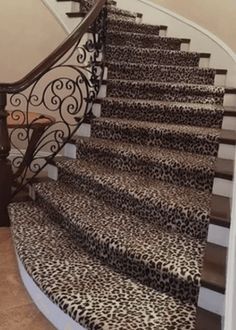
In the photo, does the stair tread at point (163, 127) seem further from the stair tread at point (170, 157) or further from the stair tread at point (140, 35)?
the stair tread at point (140, 35)

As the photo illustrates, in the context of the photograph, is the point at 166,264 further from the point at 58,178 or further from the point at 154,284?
the point at 58,178

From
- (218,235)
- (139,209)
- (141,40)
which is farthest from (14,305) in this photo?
(141,40)

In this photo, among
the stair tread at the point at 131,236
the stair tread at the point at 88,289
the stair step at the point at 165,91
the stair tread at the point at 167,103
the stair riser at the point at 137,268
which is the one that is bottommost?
the stair tread at the point at 88,289

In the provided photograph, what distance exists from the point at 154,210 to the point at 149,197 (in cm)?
9

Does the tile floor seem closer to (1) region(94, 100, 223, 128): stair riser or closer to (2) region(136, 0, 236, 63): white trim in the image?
(1) region(94, 100, 223, 128): stair riser

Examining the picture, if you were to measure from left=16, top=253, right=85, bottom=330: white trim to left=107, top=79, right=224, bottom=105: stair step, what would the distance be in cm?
198

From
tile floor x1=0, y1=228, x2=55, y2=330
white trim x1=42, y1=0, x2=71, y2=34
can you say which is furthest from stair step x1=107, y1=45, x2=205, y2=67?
tile floor x1=0, y1=228, x2=55, y2=330

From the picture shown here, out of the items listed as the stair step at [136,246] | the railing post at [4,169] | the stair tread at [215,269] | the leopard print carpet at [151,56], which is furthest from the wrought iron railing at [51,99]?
the stair tread at [215,269]

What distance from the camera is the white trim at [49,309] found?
1787 mm

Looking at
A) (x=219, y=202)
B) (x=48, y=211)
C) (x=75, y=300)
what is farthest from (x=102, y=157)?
(x=75, y=300)

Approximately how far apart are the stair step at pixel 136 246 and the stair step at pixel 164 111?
104cm

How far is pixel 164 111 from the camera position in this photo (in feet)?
10.5

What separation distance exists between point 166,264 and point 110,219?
0.59m

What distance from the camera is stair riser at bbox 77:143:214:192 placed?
2.41m
